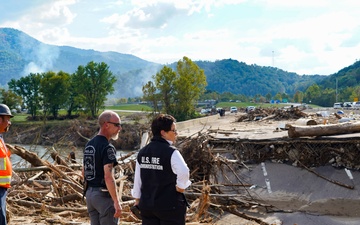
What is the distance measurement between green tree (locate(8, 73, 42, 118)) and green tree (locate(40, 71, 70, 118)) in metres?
2.02

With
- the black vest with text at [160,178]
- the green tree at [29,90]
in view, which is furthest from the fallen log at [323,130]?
the green tree at [29,90]

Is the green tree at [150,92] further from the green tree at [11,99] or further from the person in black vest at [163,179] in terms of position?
the person in black vest at [163,179]

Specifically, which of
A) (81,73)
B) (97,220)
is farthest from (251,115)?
(81,73)

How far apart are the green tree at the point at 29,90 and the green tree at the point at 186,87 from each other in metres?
26.1

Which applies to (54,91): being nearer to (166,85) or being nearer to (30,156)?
(166,85)

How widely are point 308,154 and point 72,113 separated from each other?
66167 millimetres

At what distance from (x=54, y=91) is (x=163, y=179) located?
66574 mm

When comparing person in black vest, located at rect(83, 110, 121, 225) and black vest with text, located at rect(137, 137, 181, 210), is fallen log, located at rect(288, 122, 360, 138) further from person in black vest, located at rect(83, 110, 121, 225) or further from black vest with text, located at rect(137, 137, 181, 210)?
black vest with text, located at rect(137, 137, 181, 210)

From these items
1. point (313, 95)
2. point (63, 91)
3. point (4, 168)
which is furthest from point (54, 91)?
point (313, 95)

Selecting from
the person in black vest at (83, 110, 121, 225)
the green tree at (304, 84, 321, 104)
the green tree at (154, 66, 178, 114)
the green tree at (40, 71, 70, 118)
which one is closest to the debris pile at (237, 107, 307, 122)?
the green tree at (154, 66, 178, 114)

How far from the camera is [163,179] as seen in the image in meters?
4.24

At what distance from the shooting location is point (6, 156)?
4766 millimetres

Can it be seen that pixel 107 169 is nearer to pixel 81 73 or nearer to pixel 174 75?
pixel 174 75

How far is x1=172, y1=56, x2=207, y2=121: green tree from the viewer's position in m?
56.1
